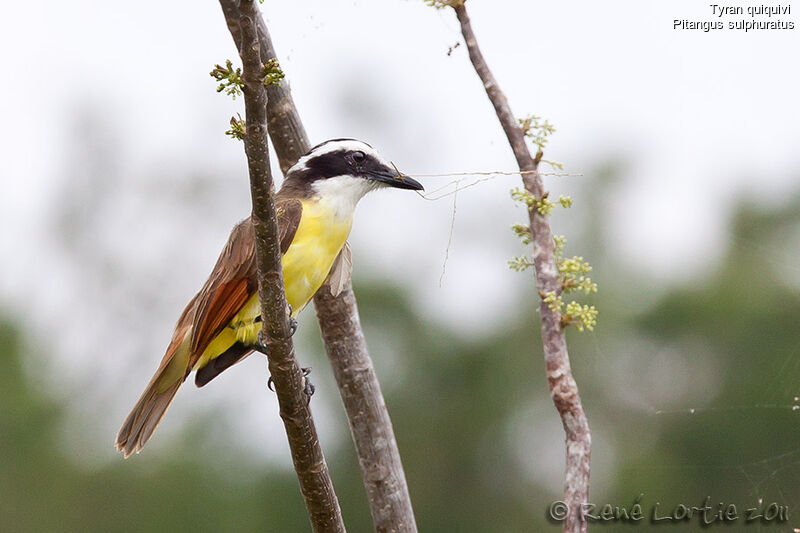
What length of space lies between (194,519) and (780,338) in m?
6.64

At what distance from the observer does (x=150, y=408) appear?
469 cm

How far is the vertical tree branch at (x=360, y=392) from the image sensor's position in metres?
4.31

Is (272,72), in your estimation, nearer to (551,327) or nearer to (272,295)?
(272,295)

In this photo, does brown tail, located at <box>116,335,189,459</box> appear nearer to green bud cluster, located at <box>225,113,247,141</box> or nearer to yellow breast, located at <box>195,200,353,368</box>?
yellow breast, located at <box>195,200,353,368</box>

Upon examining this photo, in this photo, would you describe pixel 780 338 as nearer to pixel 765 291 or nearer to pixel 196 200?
pixel 765 291

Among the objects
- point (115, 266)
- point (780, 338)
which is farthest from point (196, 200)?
point (780, 338)

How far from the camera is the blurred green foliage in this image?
10.1m

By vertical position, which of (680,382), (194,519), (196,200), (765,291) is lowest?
(194,519)

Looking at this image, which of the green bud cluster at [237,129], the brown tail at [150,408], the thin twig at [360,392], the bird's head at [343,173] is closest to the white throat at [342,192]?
the bird's head at [343,173]

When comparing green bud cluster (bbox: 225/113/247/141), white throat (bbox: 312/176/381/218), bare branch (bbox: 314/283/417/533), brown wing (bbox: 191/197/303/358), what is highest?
green bud cluster (bbox: 225/113/247/141)

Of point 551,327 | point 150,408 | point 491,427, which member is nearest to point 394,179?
point 150,408

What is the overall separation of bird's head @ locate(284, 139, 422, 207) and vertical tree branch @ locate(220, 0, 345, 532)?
4.09 ft

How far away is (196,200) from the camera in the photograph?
14367mm

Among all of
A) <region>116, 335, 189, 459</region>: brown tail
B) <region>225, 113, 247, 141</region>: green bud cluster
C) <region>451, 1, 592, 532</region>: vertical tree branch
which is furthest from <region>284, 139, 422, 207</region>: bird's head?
<region>225, 113, 247, 141</region>: green bud cluster
